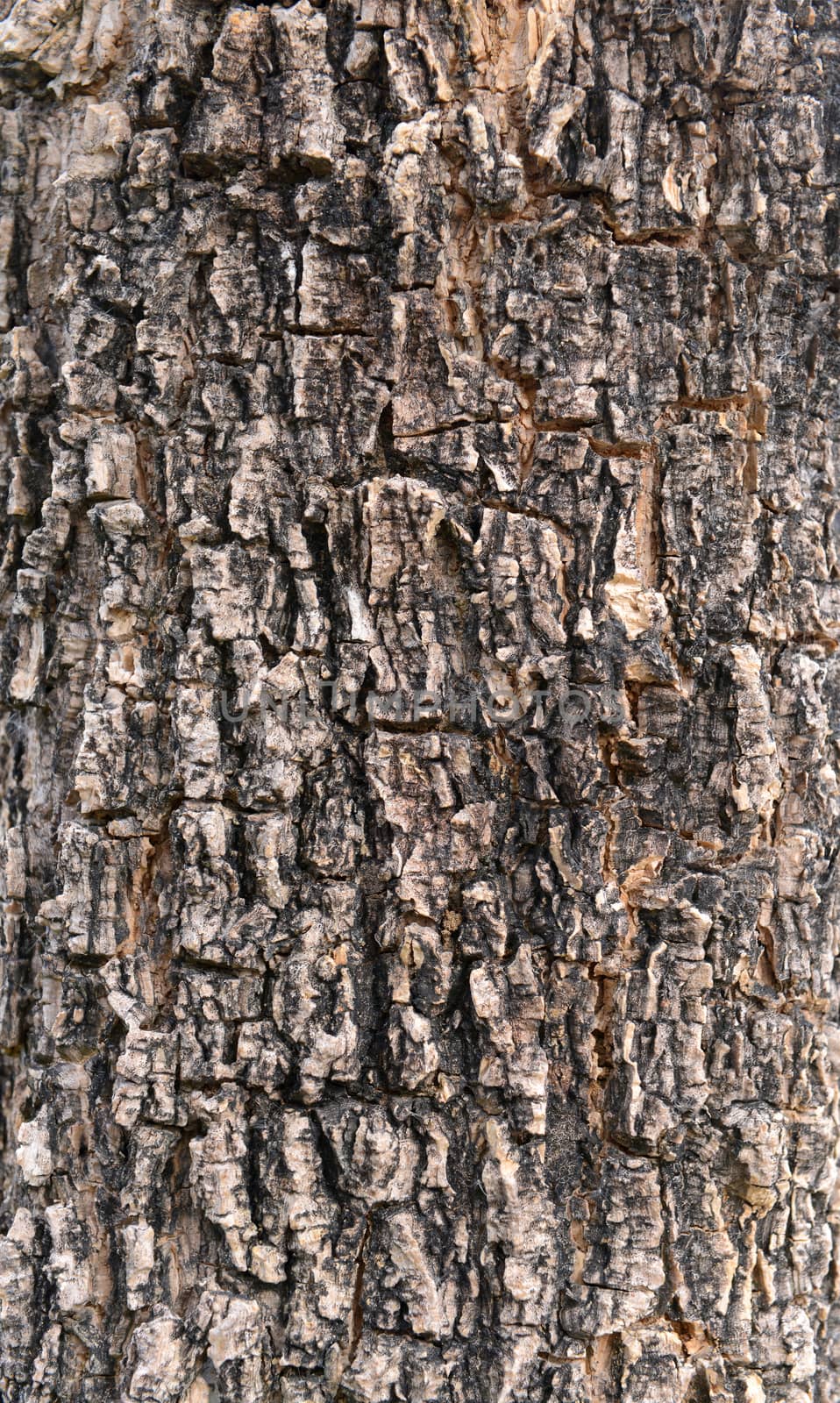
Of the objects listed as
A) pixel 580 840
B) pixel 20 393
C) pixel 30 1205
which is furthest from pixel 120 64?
pixel 30 1205

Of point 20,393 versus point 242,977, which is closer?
point 242,977

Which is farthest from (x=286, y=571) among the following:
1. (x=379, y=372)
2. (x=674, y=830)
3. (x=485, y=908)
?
(x=674, y=830)

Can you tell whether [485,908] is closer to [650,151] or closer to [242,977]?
[242,977]

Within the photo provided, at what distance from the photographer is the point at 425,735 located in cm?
137

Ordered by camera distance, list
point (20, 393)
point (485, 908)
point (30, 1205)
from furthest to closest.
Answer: point (20, 393), point (30, 1205), point (485, 908)

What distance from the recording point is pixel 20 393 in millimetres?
1590

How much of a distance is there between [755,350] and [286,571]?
27.9 inches

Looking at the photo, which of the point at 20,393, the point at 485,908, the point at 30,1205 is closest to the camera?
the point at 485,908

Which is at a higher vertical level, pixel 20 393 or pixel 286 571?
pixel 20 393

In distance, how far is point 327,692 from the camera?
1374 millimetres

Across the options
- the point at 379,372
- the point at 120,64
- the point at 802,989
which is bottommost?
the point at 802,989

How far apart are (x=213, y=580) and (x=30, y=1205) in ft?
2.88

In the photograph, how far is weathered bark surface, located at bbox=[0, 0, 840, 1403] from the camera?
1.33 meters

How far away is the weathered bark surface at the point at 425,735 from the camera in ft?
4.38
